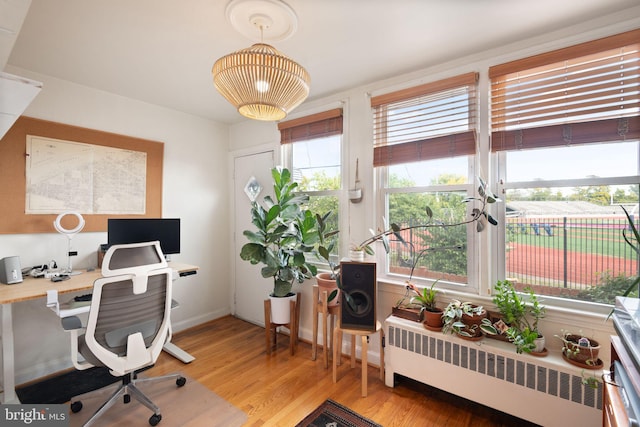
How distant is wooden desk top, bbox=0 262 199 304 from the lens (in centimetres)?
171

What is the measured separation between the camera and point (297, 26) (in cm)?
165

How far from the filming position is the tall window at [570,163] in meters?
1.59

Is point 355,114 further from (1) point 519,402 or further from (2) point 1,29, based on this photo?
(1) point 519,402

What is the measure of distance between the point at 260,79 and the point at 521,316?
2.10 metres

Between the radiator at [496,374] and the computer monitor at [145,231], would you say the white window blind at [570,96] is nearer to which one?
the radiator at [496,374]

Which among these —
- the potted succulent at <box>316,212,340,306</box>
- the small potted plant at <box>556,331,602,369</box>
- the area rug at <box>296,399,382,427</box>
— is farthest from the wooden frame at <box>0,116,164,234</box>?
the small potted plant at <box>556,331,602,369</box>

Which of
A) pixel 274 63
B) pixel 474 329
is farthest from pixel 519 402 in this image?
pixel 274 63

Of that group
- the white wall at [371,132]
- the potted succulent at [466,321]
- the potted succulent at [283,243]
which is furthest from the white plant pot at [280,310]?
the potted succulent at [466,321]

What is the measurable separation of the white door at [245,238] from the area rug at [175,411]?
131cm

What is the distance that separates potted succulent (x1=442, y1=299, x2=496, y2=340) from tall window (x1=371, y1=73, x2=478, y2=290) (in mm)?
257

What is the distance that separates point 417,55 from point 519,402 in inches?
94.2

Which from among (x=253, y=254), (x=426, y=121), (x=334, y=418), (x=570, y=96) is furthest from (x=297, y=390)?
(x=570, y=96)

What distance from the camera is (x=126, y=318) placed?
170 centimetres

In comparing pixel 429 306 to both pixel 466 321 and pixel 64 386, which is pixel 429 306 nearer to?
pixel 466 321
